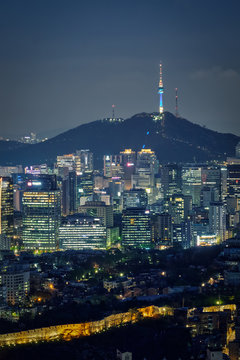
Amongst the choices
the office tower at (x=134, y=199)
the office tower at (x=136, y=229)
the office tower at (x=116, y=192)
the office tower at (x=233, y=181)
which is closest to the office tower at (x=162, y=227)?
the office tower at (x=136, y=229)

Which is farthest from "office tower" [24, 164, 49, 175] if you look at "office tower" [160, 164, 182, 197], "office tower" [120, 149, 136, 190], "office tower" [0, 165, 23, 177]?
"office tower" [160, 164, 182, 197]

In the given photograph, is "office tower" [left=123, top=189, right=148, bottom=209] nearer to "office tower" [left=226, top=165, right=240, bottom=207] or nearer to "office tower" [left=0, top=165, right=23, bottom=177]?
"office tower" [left=226, top=165, right=240, bottom=207]

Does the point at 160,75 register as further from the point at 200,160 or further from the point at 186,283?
the point at 186,283

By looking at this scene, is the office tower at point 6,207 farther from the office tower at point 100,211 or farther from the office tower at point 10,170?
the office tower at point 10,170

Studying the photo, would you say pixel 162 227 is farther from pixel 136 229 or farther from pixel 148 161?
pixel 148 161

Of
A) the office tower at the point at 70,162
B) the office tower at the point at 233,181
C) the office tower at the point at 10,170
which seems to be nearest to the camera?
the office tower at the point at 233,181

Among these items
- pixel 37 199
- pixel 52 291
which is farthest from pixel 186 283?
pixel 37 199
